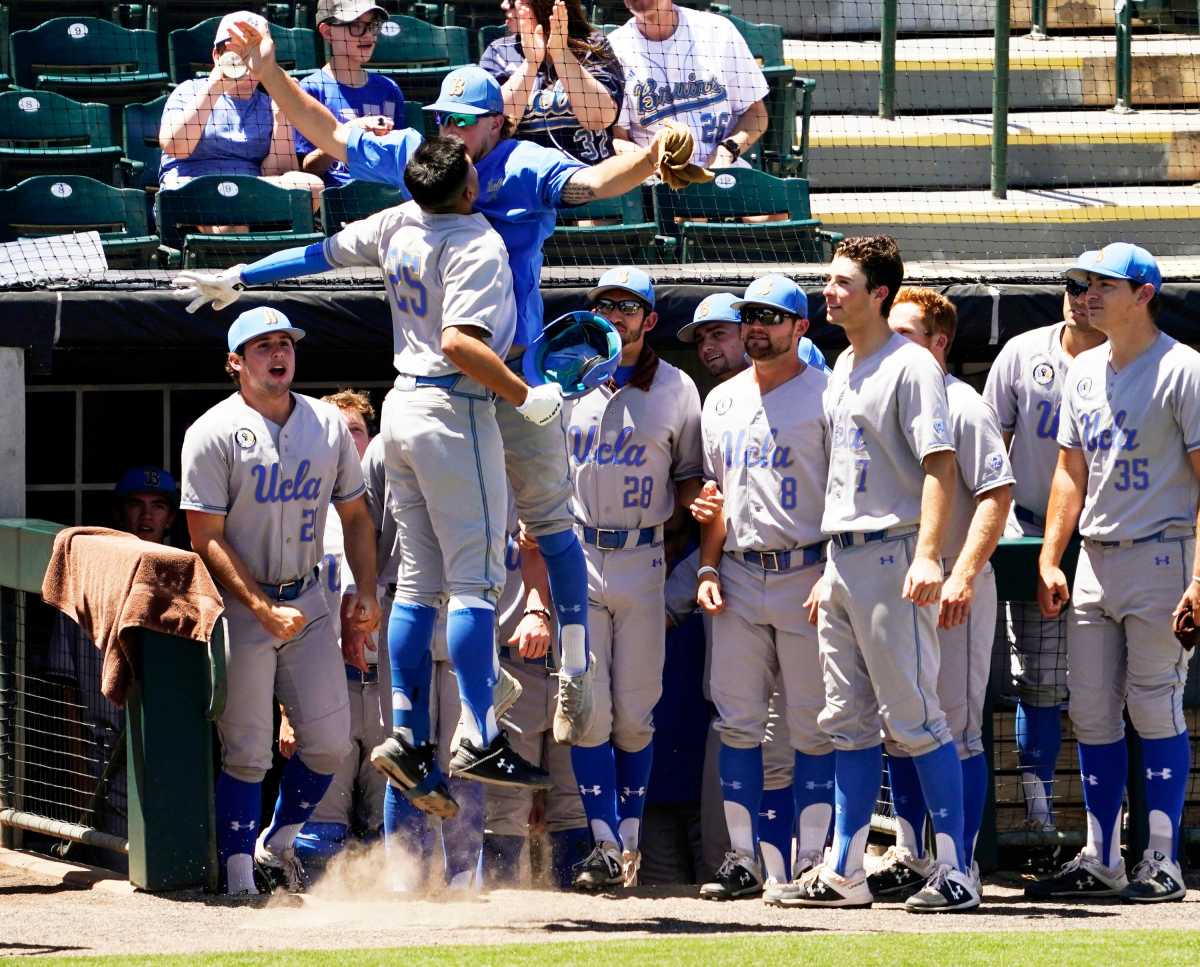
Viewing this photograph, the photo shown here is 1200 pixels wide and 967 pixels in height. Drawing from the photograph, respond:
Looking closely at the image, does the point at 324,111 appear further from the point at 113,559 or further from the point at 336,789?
the point at 336,789

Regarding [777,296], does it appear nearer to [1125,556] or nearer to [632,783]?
[1125,556]

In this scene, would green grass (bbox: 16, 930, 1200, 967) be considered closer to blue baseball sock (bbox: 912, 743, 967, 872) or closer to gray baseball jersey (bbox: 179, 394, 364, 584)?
blue baseball sock (bbox: 912, 743, 967, 872)

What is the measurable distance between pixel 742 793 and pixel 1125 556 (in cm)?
131

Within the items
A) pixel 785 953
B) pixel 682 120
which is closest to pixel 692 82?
pixel 682 120

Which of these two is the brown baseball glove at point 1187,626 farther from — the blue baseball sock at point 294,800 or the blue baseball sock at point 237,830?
the blue baseball sock at point 237,830

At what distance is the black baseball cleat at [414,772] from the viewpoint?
196 inches

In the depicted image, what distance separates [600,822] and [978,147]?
5.42 m

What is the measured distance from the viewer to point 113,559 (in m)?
5.77

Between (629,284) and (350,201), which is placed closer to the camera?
(629,284)

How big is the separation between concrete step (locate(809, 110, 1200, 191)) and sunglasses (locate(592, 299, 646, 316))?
4363mm

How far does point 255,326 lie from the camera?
5.81m

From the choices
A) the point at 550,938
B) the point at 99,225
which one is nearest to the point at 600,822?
the point at 550,938

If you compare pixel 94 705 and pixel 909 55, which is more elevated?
pixel 909 55

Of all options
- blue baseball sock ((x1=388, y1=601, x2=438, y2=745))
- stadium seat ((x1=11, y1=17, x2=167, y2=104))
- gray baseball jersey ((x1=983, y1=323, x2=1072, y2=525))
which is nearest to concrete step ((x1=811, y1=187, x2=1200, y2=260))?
gray baseball jersey ((x1=983, y1=323, x2=1072, y2=525))
